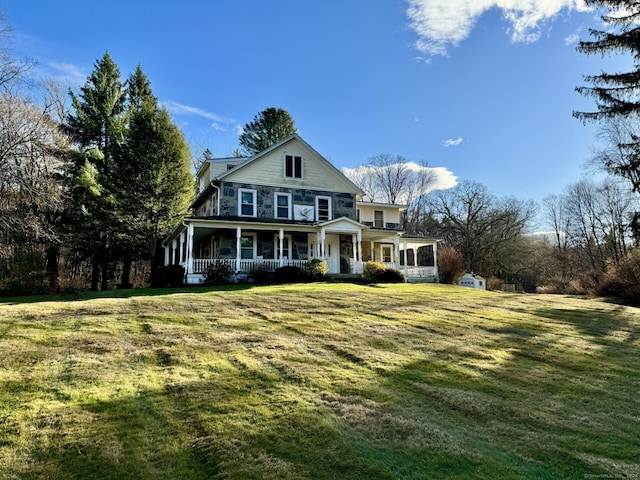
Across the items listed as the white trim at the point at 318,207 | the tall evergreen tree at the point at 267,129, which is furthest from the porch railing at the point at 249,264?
the tall evergreen tree at the point at 267,129

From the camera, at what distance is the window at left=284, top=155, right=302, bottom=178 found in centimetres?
2277

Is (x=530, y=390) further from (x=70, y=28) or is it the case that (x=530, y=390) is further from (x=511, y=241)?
(x=511, y=241)

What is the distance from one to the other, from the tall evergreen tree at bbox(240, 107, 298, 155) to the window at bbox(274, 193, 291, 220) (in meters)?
20.6

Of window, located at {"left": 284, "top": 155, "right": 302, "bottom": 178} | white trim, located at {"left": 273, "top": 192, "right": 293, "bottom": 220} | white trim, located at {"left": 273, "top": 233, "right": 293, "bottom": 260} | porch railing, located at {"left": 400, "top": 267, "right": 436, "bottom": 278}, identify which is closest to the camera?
white trim, located at {"left": 273, "top": 233, "right": 293, "bottom": 260}

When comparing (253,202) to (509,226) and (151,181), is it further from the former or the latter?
(509,226)

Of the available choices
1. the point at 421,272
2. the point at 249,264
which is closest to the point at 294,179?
the point at 249,264

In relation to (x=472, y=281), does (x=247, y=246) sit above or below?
above

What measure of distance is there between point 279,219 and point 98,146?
1518cm

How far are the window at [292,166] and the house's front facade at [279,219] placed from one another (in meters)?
0.06

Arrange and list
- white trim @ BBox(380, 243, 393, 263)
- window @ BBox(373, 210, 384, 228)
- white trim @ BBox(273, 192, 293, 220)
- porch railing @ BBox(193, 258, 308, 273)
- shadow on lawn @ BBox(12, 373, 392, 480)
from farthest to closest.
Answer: window @ BBox(373, 210, 384, 228), white trim @ BBox(380, 243, 393, 263), white trim @ BBox(273, 192, 293, 220), porch railing @ BBox(193, 258, 308, 273), shadow on lawn @ BBox(12, 373, 392, 480)

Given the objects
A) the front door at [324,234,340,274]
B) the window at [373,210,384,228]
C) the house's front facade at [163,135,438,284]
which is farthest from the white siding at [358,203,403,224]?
the front door at [324,234,340,274]

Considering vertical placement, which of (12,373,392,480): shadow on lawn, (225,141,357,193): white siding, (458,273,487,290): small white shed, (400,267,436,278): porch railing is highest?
(225,141,357,193): white siding

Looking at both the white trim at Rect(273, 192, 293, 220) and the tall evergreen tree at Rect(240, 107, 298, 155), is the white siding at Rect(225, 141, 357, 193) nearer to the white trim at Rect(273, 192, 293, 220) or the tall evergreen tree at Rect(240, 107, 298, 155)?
the white trim at Rect(273, 192, 293, 220)

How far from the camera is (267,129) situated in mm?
42094
